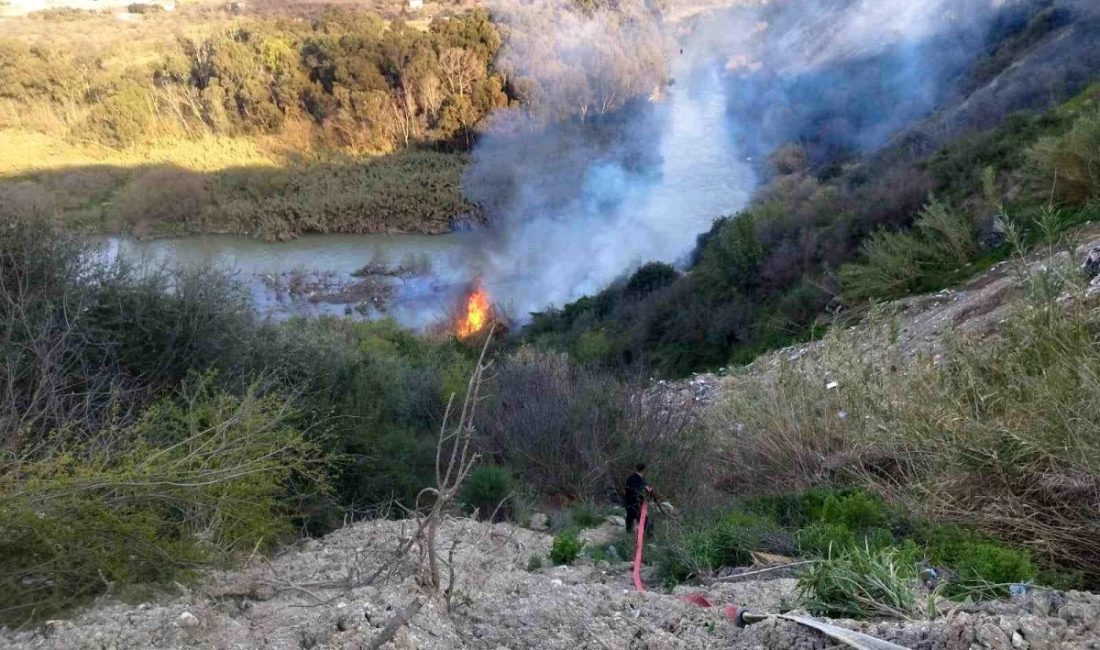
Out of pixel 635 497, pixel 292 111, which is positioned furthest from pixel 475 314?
pixel 292 111

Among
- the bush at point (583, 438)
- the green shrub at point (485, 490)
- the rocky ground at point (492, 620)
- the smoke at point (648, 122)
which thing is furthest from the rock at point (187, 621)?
the smoke at point (648, 122)

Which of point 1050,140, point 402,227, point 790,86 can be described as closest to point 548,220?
point 402,227

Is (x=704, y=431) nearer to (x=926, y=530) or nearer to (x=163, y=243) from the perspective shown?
(x=926, y=530)

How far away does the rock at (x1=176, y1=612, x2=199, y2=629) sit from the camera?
346 centimetres

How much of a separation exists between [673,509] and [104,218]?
34894 mm

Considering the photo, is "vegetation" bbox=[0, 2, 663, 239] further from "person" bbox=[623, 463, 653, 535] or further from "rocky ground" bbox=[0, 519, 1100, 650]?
"rocky ground" bbox=[0, 519, 1100, 650]

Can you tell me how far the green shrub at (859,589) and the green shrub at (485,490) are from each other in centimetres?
492

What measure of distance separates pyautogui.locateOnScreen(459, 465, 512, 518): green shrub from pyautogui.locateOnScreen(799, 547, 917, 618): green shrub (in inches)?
194

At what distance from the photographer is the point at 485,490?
7949mm

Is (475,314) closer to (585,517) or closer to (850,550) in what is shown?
(585,517)

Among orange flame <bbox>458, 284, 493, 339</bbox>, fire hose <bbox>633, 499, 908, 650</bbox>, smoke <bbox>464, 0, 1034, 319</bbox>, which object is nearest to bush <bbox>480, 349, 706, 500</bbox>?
fire hose <bbox>633, 499, 908, 650</bbox>

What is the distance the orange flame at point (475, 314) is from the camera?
84.7 feet

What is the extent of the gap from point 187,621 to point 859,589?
2.71 m

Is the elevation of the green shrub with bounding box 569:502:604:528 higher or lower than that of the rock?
higher
